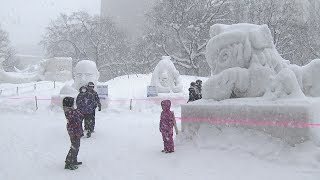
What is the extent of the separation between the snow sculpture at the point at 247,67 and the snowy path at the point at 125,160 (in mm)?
1449

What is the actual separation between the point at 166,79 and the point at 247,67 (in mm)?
12347

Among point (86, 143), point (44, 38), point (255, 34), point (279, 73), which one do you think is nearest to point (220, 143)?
point (279, 73)

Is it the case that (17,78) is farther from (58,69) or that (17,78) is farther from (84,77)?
(84,77)

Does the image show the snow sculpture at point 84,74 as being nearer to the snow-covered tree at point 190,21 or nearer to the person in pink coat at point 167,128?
the person in pink coat at point 167,128

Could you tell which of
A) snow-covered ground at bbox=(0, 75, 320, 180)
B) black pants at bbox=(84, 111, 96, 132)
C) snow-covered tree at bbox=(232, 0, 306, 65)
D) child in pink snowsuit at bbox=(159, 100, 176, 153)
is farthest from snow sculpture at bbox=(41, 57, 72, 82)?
child in pink snowsuit at bbox=(159, 100, 176, 153)

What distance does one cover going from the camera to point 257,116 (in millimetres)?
8023

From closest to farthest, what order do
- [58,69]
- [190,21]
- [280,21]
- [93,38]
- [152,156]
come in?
[152,156], [58,69], [280,21], [190,21], [93,38]

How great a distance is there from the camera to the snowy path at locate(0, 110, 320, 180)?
6.86 m

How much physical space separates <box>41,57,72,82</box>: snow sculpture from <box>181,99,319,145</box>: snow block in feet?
82.3

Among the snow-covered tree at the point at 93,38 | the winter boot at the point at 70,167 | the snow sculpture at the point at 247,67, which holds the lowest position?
the winter boot at the point at 70,167

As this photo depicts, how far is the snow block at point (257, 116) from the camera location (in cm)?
740

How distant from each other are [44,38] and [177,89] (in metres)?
32.5

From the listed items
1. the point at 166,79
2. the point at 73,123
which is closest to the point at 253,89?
the point at 73,123

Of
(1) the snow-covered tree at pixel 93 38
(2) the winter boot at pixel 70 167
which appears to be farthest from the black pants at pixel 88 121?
(1) the snow-covered tree at pixel 93 38
